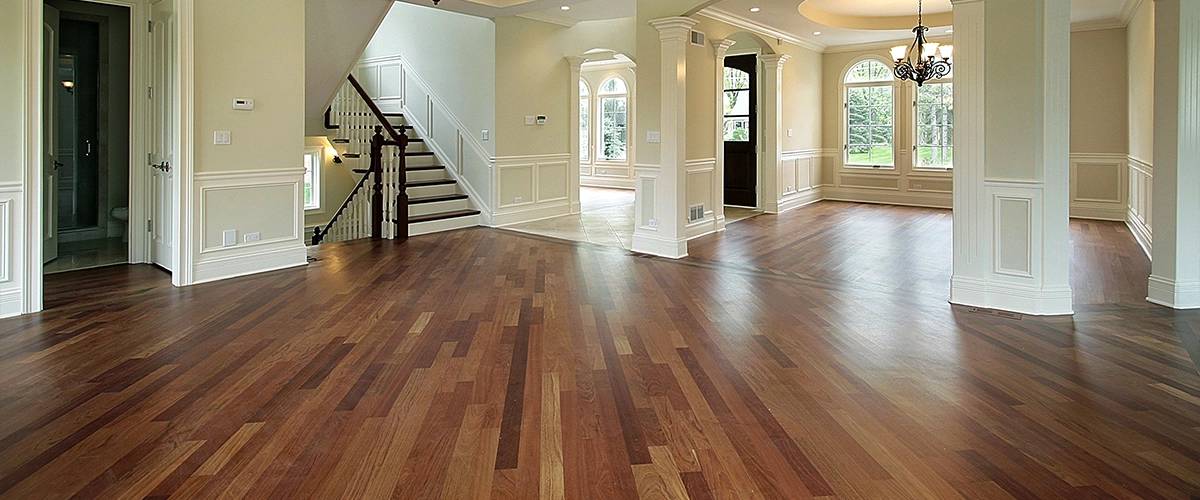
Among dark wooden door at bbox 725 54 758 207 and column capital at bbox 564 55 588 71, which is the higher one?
column capital at bbox 564 55 588 71

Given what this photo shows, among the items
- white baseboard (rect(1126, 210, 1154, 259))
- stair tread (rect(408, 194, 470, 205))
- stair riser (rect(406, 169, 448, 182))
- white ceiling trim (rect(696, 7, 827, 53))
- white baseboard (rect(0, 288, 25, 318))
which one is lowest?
white baseboard (rect(0, 288, 25, 318))

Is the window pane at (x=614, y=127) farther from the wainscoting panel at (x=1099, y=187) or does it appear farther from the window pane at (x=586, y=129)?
the wainscoting panel at (x=1099, y=187)

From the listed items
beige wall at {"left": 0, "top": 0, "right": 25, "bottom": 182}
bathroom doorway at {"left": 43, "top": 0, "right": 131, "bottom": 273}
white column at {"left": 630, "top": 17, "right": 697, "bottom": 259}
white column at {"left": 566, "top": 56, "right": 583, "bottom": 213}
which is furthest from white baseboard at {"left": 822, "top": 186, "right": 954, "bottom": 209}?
beige wall at {"left": 0, "top": 0, "right": 25, "bottom": 182}

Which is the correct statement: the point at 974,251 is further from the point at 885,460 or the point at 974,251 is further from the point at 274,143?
the point at 274,143

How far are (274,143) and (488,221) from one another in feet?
11.9

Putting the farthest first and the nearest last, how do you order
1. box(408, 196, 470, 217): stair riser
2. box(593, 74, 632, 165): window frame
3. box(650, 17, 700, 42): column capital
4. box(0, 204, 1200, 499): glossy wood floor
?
box(593, 74, 632, 165): window frame, box(408, 196, 470, 217): stair riser, box(650, 17, 700, 42): column capital, box(0, 204, 1200, 499): glossy wood floor

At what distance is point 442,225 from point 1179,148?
23.6 ft

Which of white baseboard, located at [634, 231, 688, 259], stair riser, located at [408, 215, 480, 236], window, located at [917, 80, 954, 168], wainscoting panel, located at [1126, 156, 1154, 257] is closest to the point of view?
white baseboard, located at [634, 231, 688, 259]

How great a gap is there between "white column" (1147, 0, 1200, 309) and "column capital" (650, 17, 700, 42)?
3730 mm

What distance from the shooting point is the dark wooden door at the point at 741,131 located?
40.0ft

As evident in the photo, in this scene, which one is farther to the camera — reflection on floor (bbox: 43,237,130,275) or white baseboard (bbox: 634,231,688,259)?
white baseboard (bbox: 634,231,688,259)

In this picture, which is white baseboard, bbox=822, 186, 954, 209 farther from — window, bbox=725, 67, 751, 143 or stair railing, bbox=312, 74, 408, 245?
stair railing, bbox=312, 74, 408, 245

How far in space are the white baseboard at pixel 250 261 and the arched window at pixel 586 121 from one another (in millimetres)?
10298

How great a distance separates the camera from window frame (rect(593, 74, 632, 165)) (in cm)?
1625
